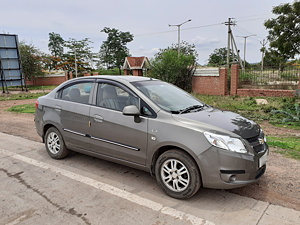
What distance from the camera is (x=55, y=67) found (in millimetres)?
48406

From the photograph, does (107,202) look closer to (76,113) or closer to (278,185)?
(76,113)

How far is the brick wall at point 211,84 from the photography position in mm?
17328

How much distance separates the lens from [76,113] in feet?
14.9

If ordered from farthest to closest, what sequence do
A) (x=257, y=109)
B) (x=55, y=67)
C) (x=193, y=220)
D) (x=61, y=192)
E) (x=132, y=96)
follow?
1. (x=55, y=67)
2. (x=257, y=109)
3. (x=132, y=96)
4. (x=61, y=192)
5. (x=193, y=220)

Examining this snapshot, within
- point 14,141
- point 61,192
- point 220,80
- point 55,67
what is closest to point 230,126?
point 61,192

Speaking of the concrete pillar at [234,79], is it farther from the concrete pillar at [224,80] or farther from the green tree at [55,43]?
the green tree at [55,43]

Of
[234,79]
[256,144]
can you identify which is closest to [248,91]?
[234,79]

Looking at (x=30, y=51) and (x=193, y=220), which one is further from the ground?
(x=30, y=51)

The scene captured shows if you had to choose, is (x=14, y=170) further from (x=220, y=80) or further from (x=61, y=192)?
(x=220, y=80)

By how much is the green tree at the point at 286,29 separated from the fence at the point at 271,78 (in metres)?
13.5

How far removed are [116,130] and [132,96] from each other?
1.91 feet

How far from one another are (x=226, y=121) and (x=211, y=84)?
14904 mm

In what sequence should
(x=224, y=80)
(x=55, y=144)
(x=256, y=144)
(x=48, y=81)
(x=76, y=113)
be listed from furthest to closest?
(x=48, y=81)
(x=224, y=80)
(x=55, y=144)
(x=76, y=113)
(x=256, y=144)

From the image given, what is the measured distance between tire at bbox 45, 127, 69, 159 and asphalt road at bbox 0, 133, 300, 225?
0.34 metres
